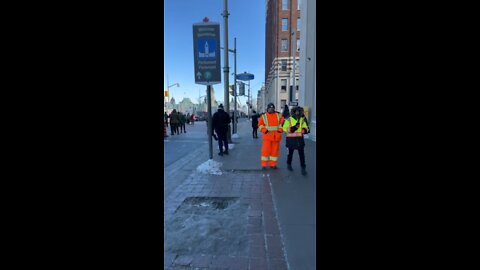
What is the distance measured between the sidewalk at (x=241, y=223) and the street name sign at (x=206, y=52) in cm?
276

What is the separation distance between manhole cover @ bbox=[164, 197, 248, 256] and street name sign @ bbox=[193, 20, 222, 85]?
361 cm

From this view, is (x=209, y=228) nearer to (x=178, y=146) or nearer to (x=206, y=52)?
(x=206, y=52)

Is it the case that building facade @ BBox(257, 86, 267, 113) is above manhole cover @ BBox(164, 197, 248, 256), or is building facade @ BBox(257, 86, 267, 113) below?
above

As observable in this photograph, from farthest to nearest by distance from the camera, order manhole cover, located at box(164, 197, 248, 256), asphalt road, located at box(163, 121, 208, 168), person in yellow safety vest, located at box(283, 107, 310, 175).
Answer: asphalt road, located at box(163, 121, 208, 168), person in yellow safety vest, located at box(283, 107, 310, 175), manhole cover, located at box(164, 197, 248, 256)

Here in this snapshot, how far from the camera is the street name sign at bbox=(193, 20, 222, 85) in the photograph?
652 cm

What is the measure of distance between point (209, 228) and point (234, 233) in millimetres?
363

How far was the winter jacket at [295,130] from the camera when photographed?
6188mm

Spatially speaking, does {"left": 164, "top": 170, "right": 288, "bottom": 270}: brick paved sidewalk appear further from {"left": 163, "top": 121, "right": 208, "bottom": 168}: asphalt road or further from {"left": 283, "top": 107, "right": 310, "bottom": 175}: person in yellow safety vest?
{"left": 283, "top": 107, "right": 310, "bottom": 175}: person in yellow safety vest

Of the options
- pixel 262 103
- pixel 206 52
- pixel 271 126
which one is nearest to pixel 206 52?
pixel 206 52

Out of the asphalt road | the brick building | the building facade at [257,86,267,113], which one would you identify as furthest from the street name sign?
the building facade at [257,86,267,113]

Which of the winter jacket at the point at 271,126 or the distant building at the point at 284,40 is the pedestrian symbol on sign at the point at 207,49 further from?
the distant building at the point at 284,40

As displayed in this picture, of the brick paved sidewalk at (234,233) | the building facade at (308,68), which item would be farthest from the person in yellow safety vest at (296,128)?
the building facade at (308,68)

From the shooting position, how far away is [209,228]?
3.36 metres
